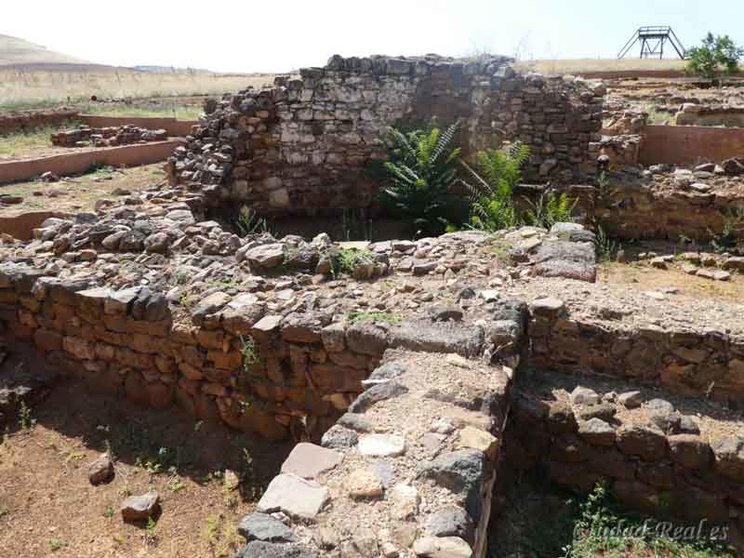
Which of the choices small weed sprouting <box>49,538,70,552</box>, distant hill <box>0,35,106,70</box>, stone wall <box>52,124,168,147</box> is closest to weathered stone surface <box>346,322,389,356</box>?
small weed sprouting <box>49,538,70,552</box>

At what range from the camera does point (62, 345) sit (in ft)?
16.0

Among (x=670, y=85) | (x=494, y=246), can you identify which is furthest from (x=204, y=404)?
(x=670, y=85)

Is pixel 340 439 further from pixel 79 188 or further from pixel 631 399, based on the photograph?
pixel 79 188

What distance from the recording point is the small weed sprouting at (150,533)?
139 inches

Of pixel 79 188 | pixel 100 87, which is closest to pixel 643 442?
pixel 79 188

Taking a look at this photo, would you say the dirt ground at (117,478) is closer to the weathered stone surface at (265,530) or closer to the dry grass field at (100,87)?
the weathered stone surface at (265,530)

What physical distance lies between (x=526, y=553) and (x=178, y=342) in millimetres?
2649

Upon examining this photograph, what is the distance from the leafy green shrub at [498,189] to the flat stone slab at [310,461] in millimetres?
4667

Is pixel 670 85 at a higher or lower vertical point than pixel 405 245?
higher

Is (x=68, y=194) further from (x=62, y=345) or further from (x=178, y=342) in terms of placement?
(x=178, y=342)

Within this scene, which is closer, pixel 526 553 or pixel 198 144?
pixel 526 553

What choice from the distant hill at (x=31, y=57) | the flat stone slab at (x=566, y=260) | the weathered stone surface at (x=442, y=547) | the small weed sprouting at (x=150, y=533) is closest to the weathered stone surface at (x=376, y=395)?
the weathered stone surface at (x=442, y=547)

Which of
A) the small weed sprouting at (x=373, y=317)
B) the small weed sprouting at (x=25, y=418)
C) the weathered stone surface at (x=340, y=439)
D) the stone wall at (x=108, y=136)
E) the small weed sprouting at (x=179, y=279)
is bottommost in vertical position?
the small weed sprouting at (x=25, y=418)

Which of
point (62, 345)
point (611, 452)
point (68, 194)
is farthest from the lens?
point (68, 194)
